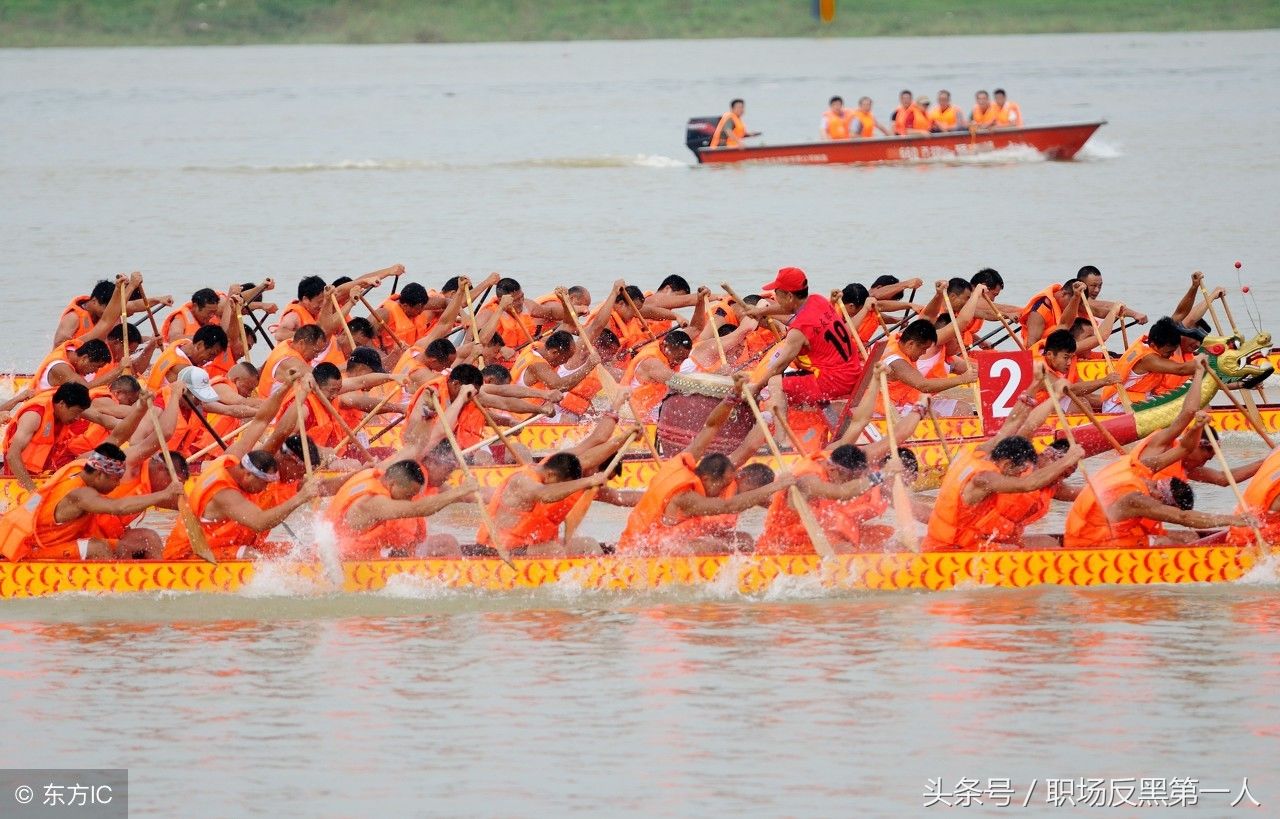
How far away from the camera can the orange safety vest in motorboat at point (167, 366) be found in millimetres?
12602

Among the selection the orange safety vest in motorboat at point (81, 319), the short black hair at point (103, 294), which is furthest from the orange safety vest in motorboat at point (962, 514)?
the orange safety vest in motorboat at point (81, 319)

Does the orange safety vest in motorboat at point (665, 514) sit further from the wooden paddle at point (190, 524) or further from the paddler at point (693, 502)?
the wooden paddle at point (190, 524)

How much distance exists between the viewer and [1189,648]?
930 centimetres

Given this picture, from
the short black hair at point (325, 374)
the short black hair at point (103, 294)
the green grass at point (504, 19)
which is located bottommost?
the short black hair at point (325, 374)

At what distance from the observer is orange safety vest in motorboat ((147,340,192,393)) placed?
12.6 m

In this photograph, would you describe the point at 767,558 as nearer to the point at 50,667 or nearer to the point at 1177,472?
the point at 1177,472

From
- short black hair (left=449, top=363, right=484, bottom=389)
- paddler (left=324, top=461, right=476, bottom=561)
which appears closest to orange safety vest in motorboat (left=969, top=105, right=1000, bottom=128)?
short black hair (left=449, top=363, right=484, bottom=389)

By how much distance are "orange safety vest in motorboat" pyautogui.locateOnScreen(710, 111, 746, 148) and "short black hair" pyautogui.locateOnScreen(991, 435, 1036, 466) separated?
2193 cm

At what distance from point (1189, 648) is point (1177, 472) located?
1592 mm

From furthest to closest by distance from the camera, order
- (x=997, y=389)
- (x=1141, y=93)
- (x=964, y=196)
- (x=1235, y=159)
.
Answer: (x=1141, y=93) < (x=1235, y=159) < (x=964, y=196) < (x=997, y=389)

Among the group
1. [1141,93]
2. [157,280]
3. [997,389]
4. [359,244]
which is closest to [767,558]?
[997,389]

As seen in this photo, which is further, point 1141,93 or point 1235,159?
point 1141,93

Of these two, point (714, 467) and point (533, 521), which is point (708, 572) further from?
point (533, 521)

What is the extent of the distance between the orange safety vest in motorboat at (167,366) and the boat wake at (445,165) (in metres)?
25.0
